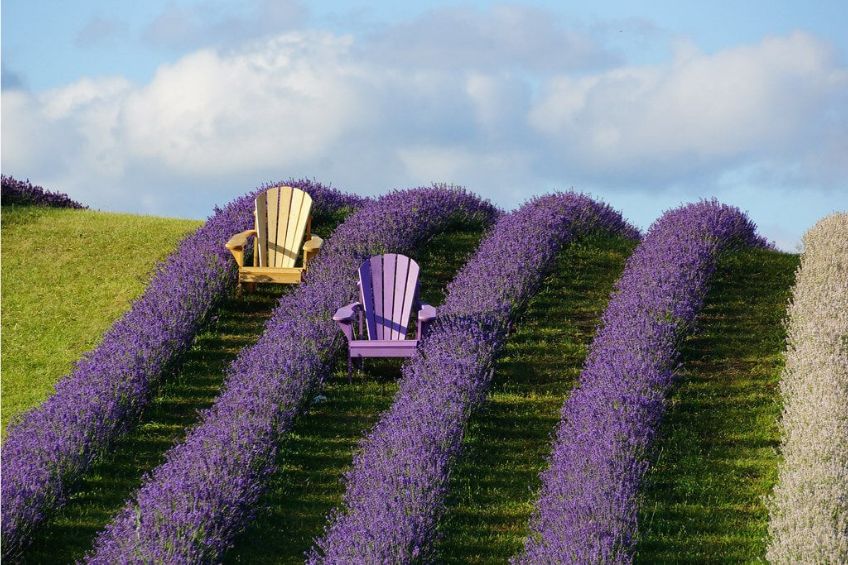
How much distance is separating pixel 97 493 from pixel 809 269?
18.4ft

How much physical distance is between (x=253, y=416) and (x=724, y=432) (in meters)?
2.83

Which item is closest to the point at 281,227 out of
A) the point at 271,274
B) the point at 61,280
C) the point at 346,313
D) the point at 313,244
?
the point at 313,244

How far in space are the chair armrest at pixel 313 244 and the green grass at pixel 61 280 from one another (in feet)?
5.06

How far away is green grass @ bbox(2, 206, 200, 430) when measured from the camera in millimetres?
8656

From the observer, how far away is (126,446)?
7141 millimetres

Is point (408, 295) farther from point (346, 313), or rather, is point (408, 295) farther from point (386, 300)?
point (346, 313)

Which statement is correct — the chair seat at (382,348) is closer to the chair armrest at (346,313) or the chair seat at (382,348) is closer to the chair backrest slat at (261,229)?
the chair armrest at (346,313)

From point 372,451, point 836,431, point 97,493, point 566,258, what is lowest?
point 97,493

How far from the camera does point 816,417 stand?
22.7 feet

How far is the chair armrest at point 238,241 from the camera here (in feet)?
29.1

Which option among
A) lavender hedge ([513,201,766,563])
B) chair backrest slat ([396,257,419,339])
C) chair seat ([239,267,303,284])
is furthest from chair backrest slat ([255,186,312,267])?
lavender hedge ([513,201,766,563])

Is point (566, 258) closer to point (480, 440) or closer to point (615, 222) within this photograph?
point (615, 222)

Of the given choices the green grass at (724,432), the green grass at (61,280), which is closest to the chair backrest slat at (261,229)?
the green grass at (61,280)

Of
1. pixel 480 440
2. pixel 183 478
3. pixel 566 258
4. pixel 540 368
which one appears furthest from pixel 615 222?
pixel 183 478
